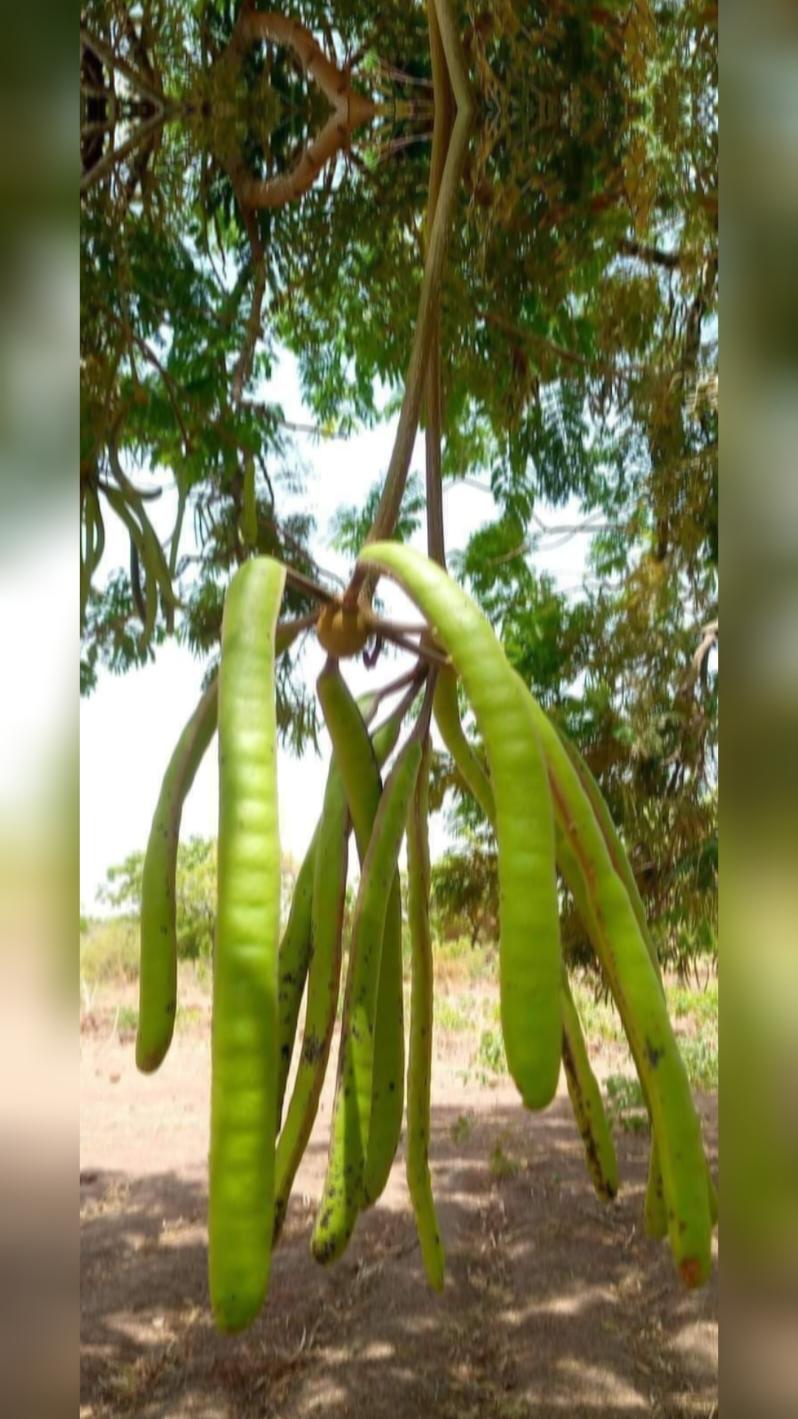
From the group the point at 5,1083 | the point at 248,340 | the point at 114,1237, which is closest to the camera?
the point at 5,1083

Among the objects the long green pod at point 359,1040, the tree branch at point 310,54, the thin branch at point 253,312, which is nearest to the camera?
the long green pod at point 359,1040

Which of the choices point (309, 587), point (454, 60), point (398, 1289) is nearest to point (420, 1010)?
point (309, 587)

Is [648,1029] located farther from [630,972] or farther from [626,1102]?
[626,1102]

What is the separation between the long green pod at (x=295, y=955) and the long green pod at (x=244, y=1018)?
0.35ft

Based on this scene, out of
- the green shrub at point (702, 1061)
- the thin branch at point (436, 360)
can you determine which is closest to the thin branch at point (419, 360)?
the thin branch at point (436, 360)

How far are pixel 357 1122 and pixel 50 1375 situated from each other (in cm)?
10

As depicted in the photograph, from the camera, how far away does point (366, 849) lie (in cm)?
32

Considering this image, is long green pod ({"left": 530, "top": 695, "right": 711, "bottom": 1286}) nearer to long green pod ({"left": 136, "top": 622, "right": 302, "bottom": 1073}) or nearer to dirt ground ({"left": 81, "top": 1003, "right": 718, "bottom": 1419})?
long green pod ({"left": 136, "top": 622, "right": 302, "bottom": 1073})

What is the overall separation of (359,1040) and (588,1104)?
86mm

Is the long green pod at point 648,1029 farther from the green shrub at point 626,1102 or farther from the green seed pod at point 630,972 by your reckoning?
the green shrub at point 626,1102

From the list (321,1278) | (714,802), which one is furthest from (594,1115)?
(321,1278)

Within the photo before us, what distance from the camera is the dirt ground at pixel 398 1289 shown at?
0.88m

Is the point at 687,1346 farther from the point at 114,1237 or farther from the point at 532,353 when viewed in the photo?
the point at 532,353

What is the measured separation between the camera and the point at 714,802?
0.91 m
